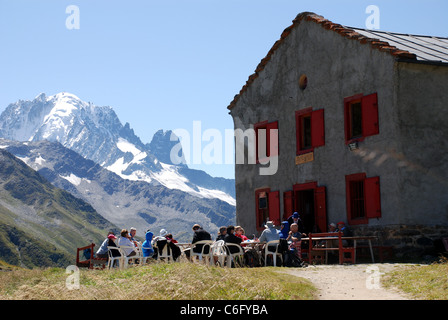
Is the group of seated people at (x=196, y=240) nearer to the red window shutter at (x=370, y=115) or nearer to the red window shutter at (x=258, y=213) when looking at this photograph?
the red window shutter at (x=370, y=115)

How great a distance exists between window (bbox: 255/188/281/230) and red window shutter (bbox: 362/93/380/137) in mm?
5223

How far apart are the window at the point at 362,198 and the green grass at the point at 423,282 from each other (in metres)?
5.66

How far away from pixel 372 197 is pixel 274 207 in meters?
5.48

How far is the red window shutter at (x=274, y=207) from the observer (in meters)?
25.1

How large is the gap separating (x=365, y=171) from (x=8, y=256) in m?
182

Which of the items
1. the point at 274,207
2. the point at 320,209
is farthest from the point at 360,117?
the point at 274,207

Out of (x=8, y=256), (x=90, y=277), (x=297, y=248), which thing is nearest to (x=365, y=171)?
(x=297, y=248)

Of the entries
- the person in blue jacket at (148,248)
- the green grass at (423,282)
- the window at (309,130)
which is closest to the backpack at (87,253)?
the person in blue jacket at (148,248)

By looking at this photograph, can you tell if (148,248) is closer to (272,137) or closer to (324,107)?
(324,107)

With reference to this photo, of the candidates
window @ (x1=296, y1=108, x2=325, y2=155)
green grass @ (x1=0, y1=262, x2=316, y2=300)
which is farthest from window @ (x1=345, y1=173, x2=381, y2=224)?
green grass @ (x1=0, y1=262, x2=316, y2=300)

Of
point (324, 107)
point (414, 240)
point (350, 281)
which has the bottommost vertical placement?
point (350, 281)

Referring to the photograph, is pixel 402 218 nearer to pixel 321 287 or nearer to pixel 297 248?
pixel 297 248

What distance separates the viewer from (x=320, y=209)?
22.9 metres
